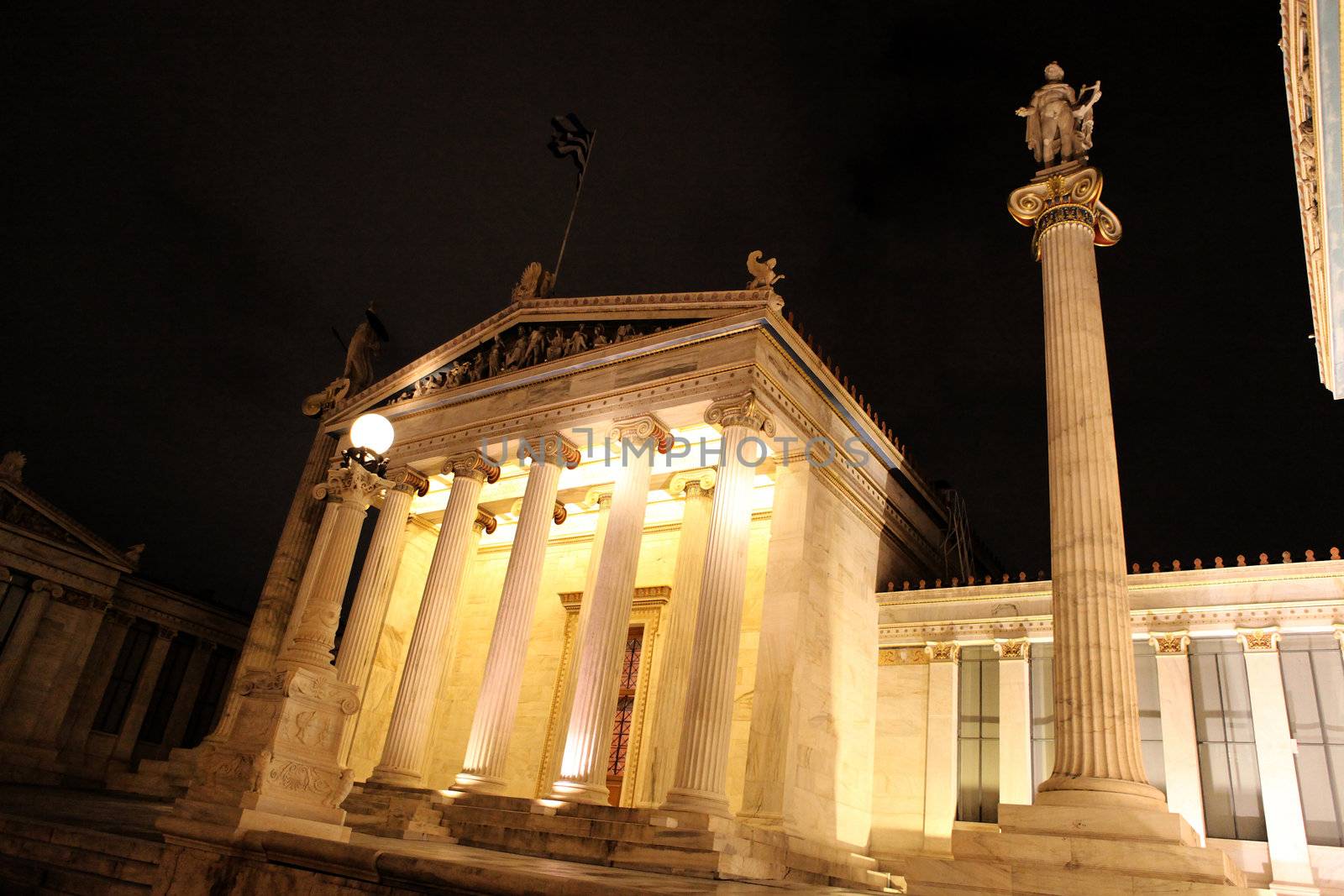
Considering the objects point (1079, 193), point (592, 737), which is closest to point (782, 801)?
point (592, 737)

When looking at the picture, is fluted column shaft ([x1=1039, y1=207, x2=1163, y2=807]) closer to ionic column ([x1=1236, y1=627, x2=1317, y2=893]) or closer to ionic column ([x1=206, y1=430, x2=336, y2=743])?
ionic column ([x1=1236, y1=627, x2=1317, y2=893])

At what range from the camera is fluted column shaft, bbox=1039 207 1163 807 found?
1168cm

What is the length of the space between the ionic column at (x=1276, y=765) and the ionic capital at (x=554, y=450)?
14.5 metres

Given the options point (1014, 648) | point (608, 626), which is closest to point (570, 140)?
point (608, 626)

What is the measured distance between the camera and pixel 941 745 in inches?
784

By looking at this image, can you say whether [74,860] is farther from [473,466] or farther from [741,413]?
[473,466]

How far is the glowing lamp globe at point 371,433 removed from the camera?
9594 millimetres

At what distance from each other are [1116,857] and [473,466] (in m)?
16.1

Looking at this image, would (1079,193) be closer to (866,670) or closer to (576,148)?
(866,670)

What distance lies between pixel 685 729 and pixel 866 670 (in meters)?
6.99

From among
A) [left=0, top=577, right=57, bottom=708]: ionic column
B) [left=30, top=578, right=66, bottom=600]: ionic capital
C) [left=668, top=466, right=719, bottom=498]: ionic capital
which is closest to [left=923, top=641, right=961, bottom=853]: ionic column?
[left=668, top=466, right=719, bottom=498]: ionic capital

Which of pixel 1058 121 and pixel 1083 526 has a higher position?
pixel 1058 121

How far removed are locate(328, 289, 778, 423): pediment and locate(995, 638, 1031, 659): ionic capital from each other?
9.47 meters

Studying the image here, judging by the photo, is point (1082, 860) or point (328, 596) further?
point (1082, 860)
